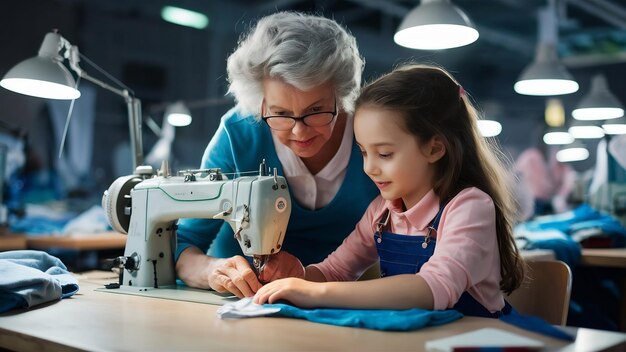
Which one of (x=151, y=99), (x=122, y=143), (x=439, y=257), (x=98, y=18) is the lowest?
(x=439, y=257)

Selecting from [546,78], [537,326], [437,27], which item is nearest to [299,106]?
[537,326]

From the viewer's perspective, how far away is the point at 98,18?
5062mm

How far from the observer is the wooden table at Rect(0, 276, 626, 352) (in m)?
0.94

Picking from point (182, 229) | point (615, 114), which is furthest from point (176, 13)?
point (182, 229)

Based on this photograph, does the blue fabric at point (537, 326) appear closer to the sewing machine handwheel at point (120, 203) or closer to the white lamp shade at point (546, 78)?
the sewing machine handwheel at point (120, 203)

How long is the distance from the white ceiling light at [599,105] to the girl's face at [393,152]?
330 centimetres

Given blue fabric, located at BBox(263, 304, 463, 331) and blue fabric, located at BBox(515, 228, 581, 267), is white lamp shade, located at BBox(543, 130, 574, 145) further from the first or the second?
blue fabric, located at BBox(263, 304, 463, 331)

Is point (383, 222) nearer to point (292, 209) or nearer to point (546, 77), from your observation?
point (292, 209)

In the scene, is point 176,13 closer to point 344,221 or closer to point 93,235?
point 93,235

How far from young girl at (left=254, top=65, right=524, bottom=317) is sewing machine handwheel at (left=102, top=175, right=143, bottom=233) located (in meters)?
0.52

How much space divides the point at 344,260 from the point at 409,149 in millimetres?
350

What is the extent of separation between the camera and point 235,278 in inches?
54.8

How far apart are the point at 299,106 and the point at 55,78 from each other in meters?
0.90

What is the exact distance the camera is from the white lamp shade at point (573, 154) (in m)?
5.85
